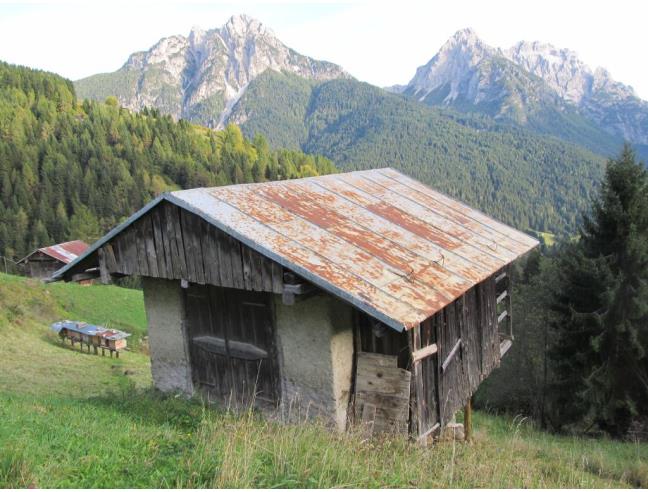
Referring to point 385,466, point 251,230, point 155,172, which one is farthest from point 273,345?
point 155,172

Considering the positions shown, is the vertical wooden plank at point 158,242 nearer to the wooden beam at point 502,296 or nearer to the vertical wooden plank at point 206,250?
the vertical wooden plank at point 206,250

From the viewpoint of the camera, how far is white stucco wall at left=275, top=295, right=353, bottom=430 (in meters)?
8.09

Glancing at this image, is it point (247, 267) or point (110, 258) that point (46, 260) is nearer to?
point (110, 258)

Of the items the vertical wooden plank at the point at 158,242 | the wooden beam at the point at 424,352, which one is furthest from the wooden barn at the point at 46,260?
the wooden beam at the point at 424,352

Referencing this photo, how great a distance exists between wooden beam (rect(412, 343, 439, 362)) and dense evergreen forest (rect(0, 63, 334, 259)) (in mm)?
78654

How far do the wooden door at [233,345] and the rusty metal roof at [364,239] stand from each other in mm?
1433

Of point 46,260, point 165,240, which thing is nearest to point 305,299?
point 165,240

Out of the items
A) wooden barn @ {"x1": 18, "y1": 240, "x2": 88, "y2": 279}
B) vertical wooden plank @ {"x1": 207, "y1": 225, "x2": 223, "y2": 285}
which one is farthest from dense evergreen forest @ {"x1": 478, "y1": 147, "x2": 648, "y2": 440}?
wooden barn @ {"x1": 18, "y1": 240, "x2": 88, "y2": 279}

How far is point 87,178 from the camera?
91938 mm

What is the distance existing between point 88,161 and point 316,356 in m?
105

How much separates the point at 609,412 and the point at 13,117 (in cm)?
12409

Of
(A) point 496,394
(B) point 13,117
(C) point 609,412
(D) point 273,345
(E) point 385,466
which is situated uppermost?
(B) point 13,117

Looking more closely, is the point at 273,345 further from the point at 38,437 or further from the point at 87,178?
the point at 87,178

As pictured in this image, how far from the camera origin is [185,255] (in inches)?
343
